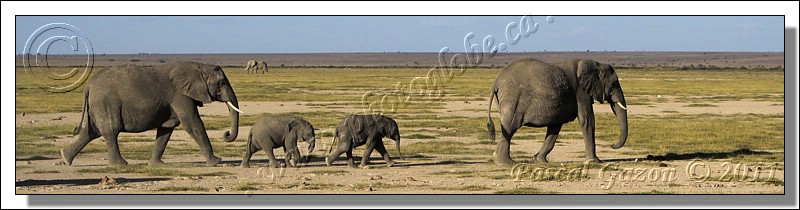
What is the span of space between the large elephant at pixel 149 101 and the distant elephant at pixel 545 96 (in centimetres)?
396

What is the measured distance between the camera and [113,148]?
1914 centimetres

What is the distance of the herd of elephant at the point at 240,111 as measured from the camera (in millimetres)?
18938

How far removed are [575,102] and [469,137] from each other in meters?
7.13

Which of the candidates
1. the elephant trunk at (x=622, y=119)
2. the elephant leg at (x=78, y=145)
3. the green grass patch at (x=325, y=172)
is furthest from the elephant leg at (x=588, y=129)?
the elephant leg at (x=78, y=145)

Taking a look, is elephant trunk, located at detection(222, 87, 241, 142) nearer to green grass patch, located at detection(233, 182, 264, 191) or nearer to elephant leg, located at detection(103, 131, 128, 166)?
elephant leg, located at detection(103, 131, 128, 166)

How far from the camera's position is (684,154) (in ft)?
74.5

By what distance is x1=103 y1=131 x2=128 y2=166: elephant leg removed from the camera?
19.0m

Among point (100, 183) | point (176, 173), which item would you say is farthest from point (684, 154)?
point (100, 183)

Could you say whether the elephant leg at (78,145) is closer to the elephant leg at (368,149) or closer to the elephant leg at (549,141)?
the elephant leg at (368,149)

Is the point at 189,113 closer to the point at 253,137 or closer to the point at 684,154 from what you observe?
the point at 253,137

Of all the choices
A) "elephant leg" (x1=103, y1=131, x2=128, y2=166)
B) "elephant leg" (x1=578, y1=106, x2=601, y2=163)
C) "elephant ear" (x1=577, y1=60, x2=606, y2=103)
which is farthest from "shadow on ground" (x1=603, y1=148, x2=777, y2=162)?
"elephant leg" (x1=103, y1=131, x2=128, y2=166)

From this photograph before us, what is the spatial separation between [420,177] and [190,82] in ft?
12.4

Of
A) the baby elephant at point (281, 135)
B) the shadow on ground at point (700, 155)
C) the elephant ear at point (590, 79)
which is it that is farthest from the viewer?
the shadow on ground at point (700, 155)

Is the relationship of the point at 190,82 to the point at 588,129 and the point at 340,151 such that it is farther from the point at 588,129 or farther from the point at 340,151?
the point at 588,129
